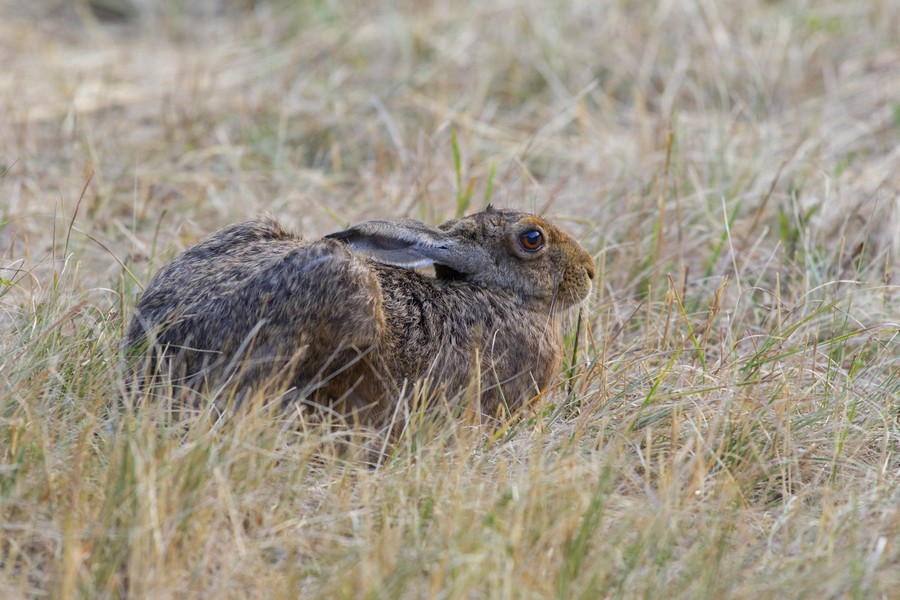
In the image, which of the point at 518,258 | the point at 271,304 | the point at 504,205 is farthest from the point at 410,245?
the point at 504,205

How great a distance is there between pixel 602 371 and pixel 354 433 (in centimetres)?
101

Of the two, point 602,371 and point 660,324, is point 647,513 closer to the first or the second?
point 602,371

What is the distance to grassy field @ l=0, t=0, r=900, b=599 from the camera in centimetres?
303

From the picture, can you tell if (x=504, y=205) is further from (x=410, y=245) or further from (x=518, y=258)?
(x=410, y=245)

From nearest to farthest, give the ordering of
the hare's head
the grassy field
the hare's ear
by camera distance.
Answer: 1. the grassy field
2. the hare's ear
3. the hare's head

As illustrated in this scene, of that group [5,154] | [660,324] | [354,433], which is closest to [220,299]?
[354,433]

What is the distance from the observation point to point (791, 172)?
243 inches

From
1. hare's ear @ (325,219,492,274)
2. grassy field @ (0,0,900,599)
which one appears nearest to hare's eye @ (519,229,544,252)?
hare's ear @ (325,219,492,274)

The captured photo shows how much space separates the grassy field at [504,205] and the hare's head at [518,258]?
0.88 feet

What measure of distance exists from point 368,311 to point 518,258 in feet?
2.87

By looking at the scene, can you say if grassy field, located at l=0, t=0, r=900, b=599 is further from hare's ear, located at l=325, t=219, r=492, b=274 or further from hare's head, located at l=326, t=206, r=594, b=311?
hare's ear, located at l=325, t=219, r=492, b=274

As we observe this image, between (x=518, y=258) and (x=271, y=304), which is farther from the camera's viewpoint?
(x=518, y=258)

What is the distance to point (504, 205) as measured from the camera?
5035 millimetres

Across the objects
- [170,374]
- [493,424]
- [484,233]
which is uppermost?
[484,233]
